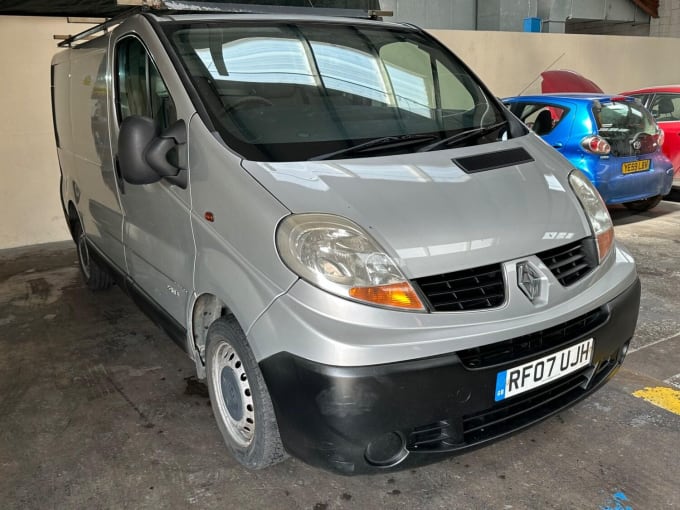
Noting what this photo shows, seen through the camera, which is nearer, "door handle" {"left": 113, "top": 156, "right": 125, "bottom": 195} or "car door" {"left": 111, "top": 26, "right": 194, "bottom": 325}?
"car door" {"left": 111, "top": 26, "right": 194, "bottom": 325}

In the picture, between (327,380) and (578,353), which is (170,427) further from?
(578,353)

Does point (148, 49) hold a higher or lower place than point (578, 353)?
higher

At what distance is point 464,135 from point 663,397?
1521 millimetres

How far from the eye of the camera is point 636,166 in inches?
237

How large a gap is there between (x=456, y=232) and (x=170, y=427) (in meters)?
1.56

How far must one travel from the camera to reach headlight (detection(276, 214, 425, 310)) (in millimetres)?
1910

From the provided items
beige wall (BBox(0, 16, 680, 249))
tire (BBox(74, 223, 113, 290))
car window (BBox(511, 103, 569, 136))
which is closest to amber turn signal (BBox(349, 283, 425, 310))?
tire (BBox(74, 223, 113, 290))

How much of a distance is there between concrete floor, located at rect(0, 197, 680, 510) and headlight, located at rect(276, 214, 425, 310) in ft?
2.66

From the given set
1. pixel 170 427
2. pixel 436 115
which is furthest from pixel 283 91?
pixel 170 427

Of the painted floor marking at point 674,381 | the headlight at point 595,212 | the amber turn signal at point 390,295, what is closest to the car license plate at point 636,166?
the painted floor marking at point 674,381

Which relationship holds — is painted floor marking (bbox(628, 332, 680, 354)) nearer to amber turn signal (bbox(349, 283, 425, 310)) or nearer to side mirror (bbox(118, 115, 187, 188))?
amber turn signal (bbox(349, 283, 425, 310))

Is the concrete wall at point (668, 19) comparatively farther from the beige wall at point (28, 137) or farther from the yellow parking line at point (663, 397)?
the yellow parking line at point (663, 397)

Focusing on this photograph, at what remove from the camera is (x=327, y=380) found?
1.84 meters

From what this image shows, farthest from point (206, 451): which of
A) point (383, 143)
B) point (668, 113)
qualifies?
point (668, 113)
